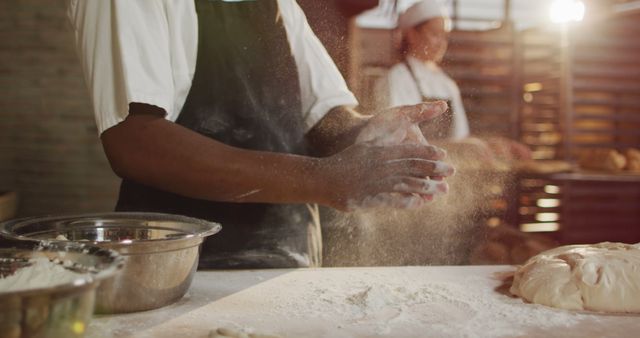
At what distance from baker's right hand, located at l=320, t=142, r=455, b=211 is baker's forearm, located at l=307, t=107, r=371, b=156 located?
319 mm

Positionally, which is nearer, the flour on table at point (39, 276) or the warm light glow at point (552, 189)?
the flour on table at point (39, 276)

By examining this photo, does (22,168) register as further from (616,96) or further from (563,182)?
(616,96)

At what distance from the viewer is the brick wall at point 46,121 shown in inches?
171

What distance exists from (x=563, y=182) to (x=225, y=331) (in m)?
4.68

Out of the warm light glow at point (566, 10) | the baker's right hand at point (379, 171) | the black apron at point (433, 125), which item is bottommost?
the baker's right hand at point (379, 171)

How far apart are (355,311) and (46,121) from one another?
360cm

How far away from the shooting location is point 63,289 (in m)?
1.03

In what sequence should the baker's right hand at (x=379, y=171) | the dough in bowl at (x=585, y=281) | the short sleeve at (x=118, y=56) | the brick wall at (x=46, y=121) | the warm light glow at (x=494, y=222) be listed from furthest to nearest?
the warm light glow at (x=494, y=222), the brick wall at (x=46, y=121), the baker's right hand at (x=379, y=171), the short sleeve at (x=118, y=56), the dough in bowl at (x=585, y=281)

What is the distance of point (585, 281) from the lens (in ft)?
5.34

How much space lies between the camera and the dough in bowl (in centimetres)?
159

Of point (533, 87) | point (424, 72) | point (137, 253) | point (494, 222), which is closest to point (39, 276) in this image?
point (137, 253)

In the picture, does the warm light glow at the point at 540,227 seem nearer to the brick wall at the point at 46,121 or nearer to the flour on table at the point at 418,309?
the brick wall at the point at 46,121

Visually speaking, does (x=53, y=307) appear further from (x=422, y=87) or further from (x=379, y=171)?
(x=422, y=87)

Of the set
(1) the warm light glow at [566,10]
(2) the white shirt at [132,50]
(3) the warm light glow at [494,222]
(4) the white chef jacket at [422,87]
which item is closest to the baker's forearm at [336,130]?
(2) the white shirt at [132,50]
